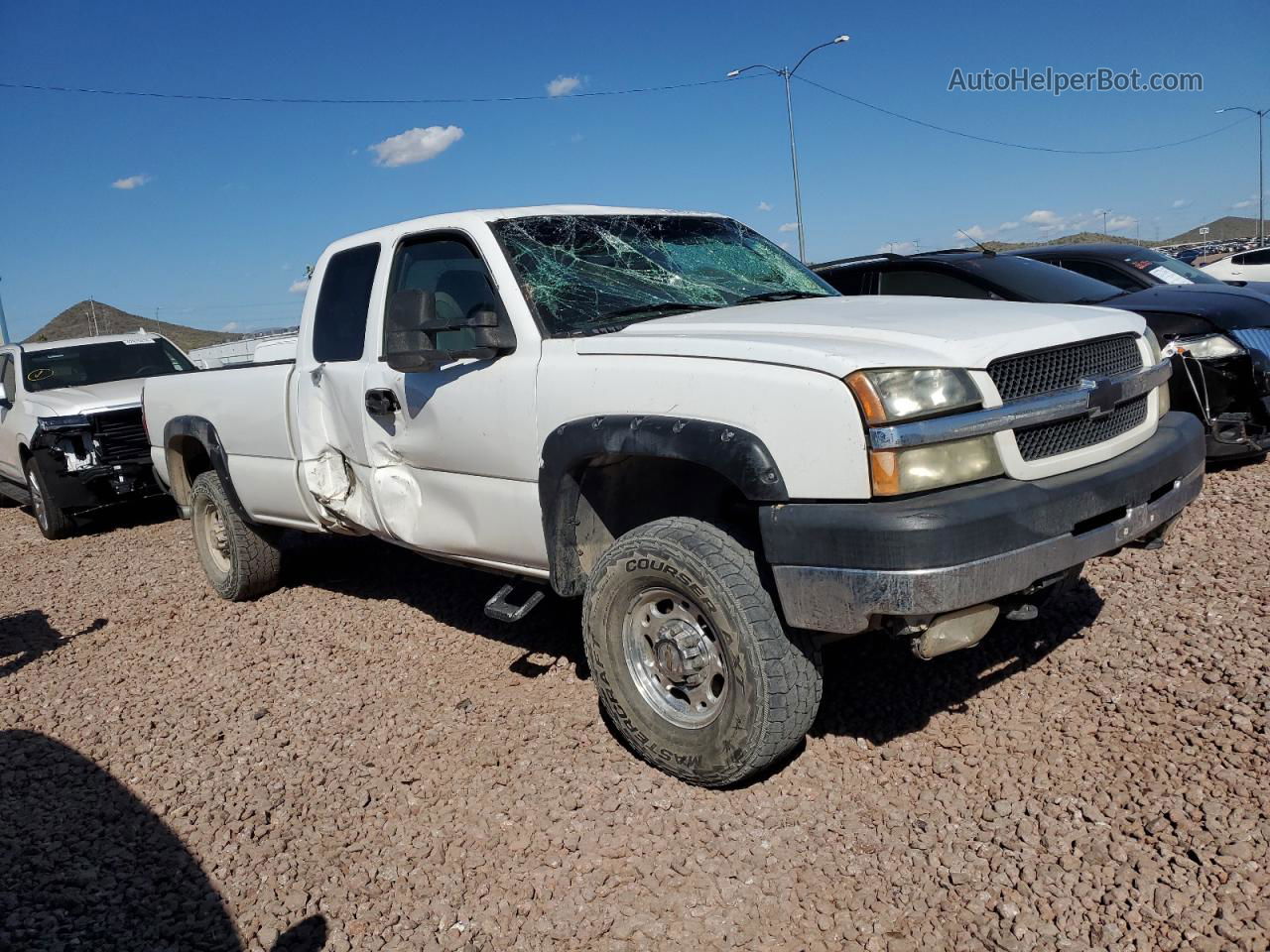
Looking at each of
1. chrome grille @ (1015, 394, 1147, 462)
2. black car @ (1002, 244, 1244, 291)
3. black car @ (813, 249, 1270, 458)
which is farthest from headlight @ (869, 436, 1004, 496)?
black car @ (1002, 244, 1244, 291)

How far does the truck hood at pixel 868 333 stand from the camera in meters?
2.99

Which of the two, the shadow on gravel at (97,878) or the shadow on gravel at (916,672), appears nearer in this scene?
the shadow on gravel at (97,878)

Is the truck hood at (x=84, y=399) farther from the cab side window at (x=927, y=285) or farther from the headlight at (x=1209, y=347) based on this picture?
the headlight at (x=1209, y=347)

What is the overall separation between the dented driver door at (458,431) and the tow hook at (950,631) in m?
1.50

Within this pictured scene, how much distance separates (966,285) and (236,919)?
6008mm

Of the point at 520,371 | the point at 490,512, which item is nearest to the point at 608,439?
the point at 520,371

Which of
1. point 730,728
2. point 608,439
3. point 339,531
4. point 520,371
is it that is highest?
point 520,371

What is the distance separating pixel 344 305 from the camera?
4992mm

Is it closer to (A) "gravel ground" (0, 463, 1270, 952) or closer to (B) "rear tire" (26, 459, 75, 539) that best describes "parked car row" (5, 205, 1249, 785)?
(A) "gravel ground" (0, 463, 1270, 952)

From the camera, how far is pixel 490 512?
4.10 m

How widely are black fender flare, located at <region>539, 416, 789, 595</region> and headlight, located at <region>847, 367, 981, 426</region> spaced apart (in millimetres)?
331

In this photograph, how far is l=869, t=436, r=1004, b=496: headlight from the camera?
9.30ft

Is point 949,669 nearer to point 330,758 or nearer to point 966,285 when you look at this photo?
point 330,758

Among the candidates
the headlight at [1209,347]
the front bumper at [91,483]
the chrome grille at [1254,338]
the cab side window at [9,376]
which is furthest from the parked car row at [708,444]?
the cab side window at [9,376]
